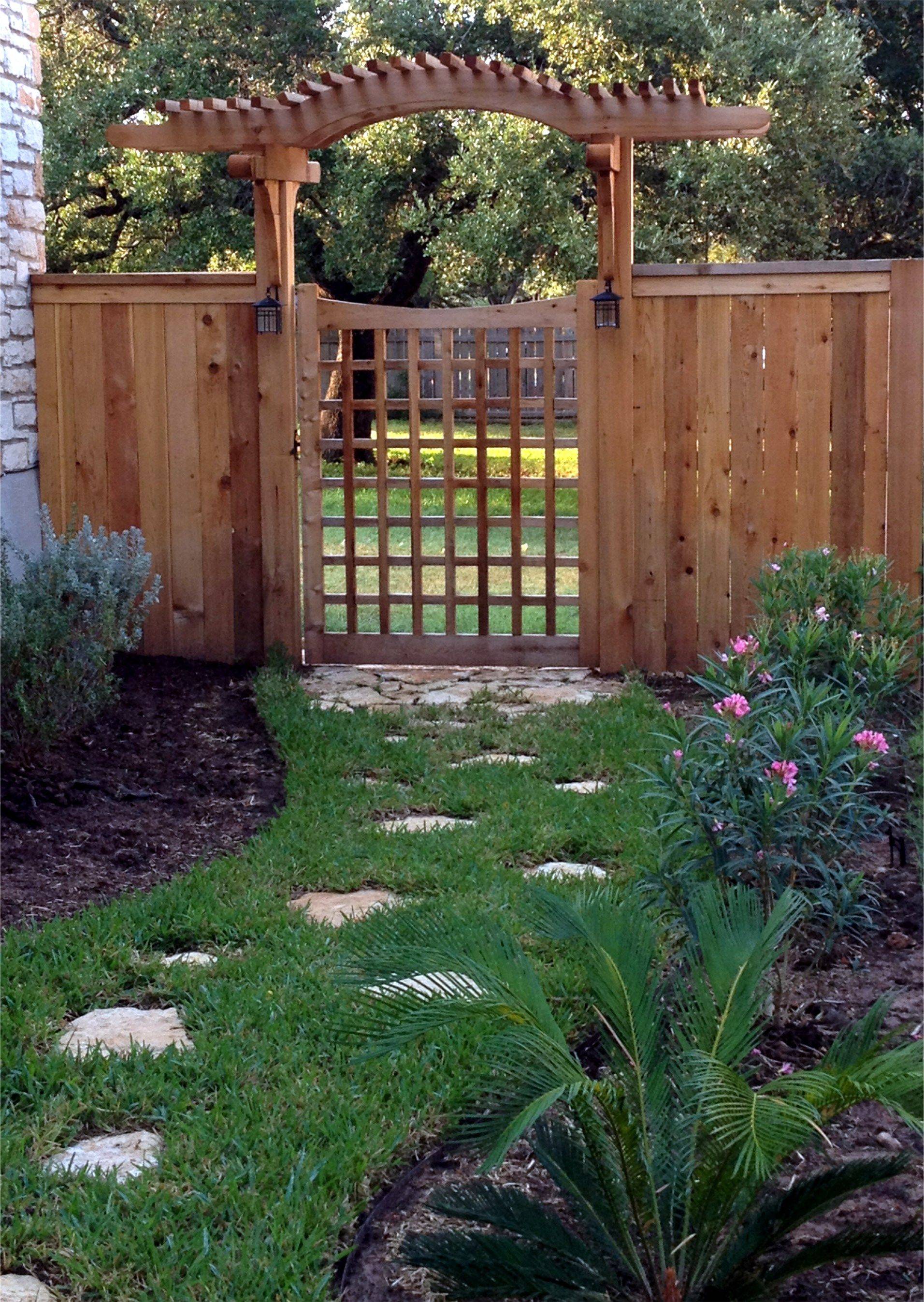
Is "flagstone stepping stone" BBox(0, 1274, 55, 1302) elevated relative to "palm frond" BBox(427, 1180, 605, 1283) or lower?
lower

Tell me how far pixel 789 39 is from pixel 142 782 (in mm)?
10250

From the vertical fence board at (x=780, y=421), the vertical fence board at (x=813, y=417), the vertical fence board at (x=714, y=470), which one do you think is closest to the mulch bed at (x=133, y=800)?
the vertical fence board at (x=714, y=470)

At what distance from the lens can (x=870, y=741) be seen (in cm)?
260

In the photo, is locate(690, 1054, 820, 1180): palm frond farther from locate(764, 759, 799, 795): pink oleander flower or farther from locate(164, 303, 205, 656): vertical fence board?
locate(164, 303, 205, 656): vertical fence board

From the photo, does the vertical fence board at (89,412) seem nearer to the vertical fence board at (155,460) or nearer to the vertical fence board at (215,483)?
the vertical fence board at (155,460)

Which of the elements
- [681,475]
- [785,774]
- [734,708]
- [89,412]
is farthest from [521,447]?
[785,774]

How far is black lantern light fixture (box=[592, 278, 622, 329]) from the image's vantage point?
596cm

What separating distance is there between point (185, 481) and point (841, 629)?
3561 mm

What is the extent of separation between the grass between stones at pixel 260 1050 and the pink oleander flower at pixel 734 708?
23.5 inches

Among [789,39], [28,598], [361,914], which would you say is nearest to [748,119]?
[28,598]

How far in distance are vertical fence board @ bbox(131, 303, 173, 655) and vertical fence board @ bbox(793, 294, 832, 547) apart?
2766 millimetres

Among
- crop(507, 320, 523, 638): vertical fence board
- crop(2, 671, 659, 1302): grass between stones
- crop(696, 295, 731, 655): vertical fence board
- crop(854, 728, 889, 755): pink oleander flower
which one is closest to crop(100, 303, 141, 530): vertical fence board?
crop(507, 320, 523, 638): vertical fence board

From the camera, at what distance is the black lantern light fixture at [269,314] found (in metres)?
6.16

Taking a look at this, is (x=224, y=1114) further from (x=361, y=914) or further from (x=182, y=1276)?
Answer: (x=361, y=914)
